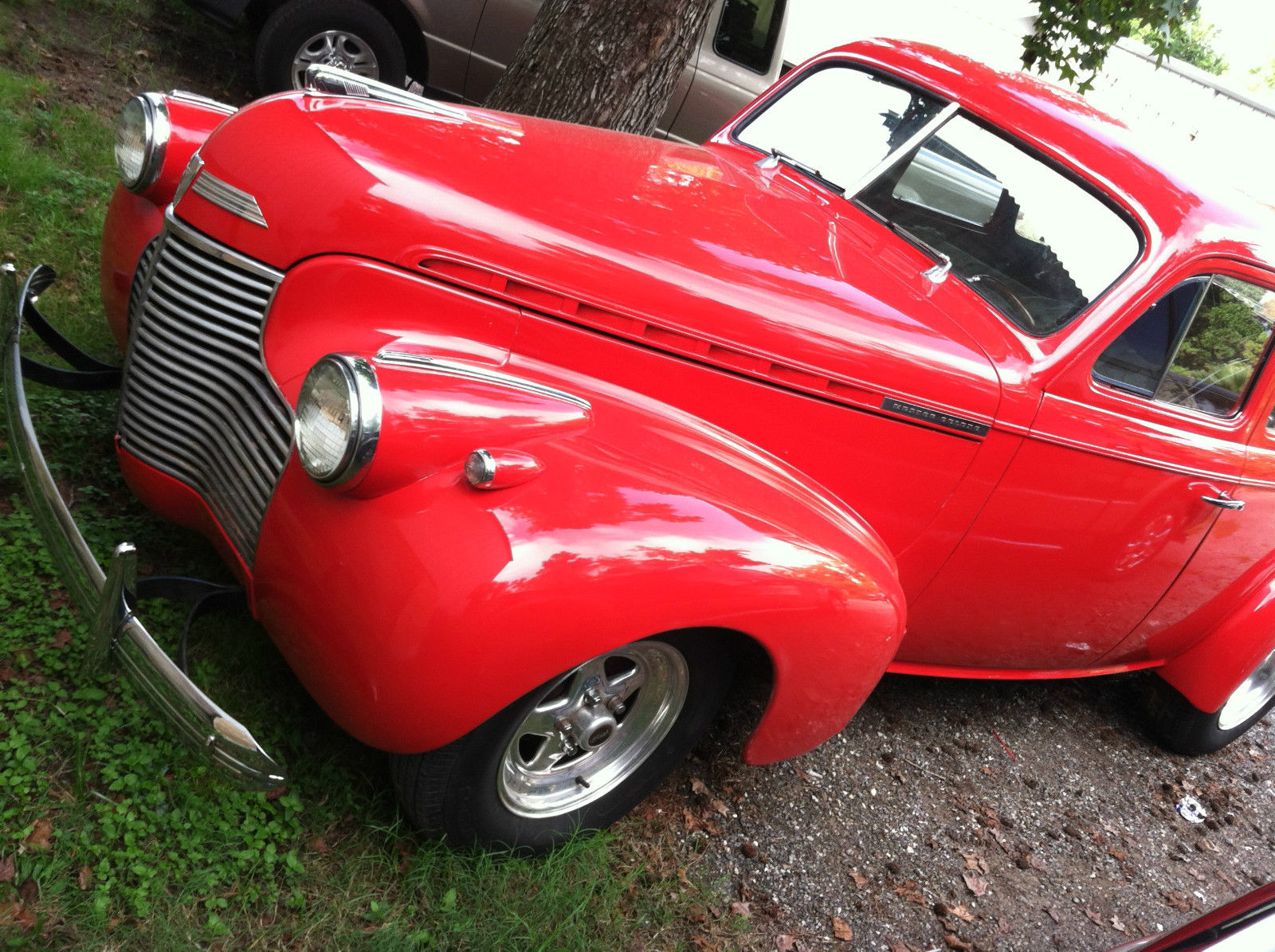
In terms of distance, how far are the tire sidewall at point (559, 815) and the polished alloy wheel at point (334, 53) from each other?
471 centimetres

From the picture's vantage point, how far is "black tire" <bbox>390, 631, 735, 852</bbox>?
2193 mm

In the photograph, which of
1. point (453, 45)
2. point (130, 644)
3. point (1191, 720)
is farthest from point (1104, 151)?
point (453, 45)

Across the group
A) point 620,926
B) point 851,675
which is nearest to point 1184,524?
point 851,675

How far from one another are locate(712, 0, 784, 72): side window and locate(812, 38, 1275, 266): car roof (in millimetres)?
3611

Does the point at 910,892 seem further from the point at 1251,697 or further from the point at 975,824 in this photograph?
the point at 1251,697

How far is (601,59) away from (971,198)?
6.80 ft

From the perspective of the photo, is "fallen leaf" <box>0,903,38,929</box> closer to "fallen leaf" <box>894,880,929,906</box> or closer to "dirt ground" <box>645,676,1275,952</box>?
"dirt ground" <box>645,676,1275,952</box>

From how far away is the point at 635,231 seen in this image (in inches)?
100.0

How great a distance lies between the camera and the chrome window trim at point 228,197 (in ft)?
7.75

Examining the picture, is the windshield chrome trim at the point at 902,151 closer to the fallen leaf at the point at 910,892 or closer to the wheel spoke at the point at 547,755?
the wheel spoke at the point at 547,755

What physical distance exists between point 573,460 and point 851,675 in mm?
869

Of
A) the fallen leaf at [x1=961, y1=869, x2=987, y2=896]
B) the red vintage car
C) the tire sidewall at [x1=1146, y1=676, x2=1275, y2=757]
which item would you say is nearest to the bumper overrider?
the red vintage car

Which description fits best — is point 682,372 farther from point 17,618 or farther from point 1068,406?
point 17,618

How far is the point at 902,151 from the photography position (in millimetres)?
3186
